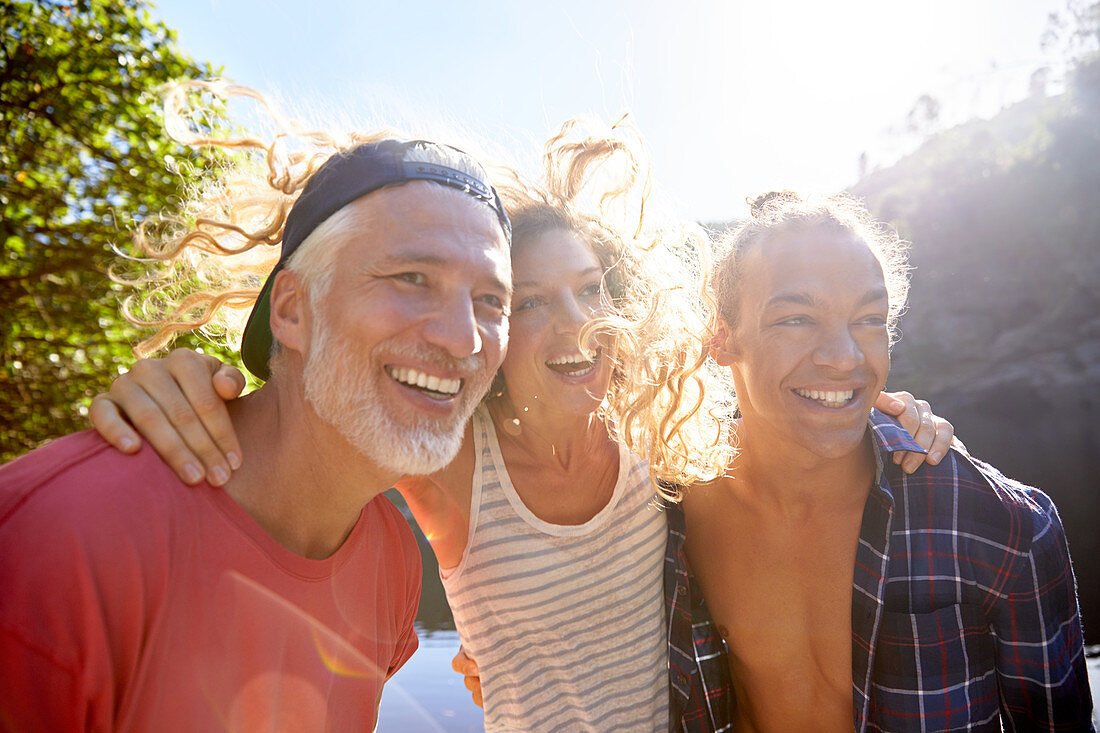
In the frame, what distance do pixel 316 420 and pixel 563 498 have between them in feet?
4.00

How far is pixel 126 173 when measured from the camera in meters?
5.84

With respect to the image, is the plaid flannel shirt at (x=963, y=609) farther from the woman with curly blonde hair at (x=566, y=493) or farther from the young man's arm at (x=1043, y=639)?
the woman with curly blonde hair at (x=566, y=493)

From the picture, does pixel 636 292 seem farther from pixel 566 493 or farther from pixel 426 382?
pixel 426 382

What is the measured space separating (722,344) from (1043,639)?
→ 156cm

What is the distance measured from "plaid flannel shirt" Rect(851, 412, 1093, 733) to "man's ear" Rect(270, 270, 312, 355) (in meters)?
2.14

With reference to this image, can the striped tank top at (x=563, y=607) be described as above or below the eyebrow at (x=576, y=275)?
below

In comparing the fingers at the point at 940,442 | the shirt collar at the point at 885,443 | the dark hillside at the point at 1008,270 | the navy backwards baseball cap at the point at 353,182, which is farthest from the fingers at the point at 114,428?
the dark hillside at the point at 1008,270

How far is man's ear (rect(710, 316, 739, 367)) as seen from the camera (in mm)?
3020

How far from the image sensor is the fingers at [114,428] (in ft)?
5.41

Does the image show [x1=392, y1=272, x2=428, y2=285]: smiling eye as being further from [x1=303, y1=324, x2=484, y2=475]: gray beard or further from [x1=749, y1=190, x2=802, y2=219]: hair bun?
[x1=749, y1=190, x2=802, y2=219]: hair bun

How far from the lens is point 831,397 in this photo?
104 inches

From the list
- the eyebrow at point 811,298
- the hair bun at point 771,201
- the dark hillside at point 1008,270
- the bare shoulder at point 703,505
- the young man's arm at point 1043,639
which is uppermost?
the dark hillside at point 1008,270

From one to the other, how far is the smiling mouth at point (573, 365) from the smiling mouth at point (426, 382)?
2.45 ft

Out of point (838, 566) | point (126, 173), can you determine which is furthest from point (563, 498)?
point (126, 173)
